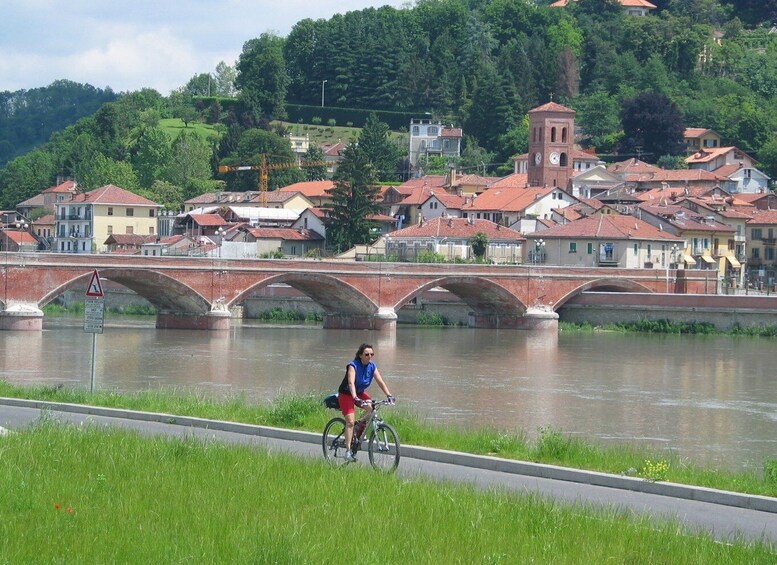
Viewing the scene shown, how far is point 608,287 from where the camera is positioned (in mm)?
71438

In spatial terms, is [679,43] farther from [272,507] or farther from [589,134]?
[272,507]

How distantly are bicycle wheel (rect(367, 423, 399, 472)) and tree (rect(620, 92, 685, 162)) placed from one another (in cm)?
10509

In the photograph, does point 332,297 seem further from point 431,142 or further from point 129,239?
point 431,142

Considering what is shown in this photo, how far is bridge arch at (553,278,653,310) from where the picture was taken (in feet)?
226

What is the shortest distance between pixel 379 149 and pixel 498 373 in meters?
80.0

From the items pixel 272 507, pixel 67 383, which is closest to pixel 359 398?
pixel 272 507

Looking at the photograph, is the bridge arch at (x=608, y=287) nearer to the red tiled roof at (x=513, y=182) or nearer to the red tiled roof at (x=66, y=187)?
the red tiled roof at (x=513, y=182)

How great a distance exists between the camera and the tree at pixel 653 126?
391 ft

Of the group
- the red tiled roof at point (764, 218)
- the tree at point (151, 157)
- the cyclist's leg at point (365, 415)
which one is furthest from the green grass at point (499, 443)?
the tree at point (151, 157)

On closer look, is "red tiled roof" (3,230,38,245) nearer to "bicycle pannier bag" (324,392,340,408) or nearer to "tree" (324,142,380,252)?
"tree" (324,142,380,252)

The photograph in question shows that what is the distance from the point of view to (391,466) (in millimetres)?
16438

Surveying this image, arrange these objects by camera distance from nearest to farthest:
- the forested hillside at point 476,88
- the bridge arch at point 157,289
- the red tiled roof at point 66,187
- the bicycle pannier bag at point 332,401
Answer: the bicycle pannier bag at point 332,401
the bridge arch at point 157,289
the red tiled roof at point 66,187
the forested hillside at point 476,88

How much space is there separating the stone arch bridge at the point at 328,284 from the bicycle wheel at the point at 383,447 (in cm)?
4223

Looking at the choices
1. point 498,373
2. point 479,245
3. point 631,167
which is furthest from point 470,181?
point 498,373
